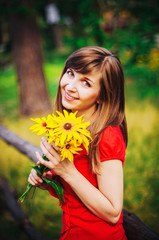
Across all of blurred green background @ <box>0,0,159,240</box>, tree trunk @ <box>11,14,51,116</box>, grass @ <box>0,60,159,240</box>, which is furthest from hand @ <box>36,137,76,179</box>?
tree trunk @ <box>11,14,51,116</box>

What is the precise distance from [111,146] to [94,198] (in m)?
0.28

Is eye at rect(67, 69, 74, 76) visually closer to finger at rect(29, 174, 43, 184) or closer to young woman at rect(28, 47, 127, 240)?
young woman at rect(28, 47, 127, 240)

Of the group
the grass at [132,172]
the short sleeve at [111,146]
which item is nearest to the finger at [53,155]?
the short sleeve at [111,146]

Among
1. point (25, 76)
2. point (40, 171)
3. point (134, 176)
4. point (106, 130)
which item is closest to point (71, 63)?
point (106, 130)

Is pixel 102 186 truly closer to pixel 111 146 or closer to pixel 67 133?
pixel 111 146

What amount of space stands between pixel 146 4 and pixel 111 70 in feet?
8.96

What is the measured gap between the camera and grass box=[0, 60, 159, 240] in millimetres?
2820

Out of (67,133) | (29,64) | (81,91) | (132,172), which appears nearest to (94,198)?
(67,133)

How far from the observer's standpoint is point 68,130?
3.07 ft

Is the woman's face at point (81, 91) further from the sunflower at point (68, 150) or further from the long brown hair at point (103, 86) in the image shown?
the sunflower at point (68, 150)

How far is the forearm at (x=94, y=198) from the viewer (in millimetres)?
1048

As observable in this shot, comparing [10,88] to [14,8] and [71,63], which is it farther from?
[71,63]

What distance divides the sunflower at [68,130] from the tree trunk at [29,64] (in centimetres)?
546

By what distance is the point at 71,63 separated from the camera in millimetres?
1278
